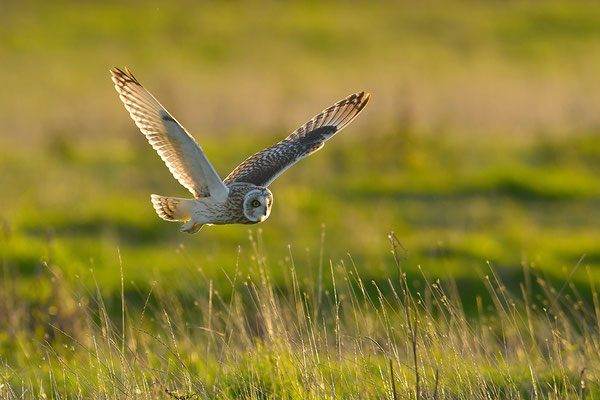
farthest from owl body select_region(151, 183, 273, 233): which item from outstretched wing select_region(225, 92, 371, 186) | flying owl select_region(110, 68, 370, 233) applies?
outstretched wing select_region(225, 92, 371, 186)

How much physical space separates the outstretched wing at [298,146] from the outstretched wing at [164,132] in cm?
42

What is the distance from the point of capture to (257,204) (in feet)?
12.6

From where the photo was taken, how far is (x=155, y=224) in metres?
11.6

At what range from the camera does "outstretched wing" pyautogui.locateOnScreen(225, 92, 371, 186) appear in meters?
4.68

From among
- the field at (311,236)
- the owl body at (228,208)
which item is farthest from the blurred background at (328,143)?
the owl body at (228,208)

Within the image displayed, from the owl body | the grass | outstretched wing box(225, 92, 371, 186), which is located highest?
outstretched wing box(225, 92, 371, 186)

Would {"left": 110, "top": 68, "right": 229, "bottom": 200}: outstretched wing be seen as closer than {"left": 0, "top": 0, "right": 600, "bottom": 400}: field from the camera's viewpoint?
Yes

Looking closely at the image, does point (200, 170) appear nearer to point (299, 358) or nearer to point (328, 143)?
point (299, 358)

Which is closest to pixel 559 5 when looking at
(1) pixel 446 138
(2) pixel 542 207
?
(1) pixel 446 138

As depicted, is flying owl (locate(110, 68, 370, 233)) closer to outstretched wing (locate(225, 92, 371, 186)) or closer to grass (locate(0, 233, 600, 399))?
outstretched wing (locate(225, 92, 371, 186))

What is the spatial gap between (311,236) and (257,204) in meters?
7.62

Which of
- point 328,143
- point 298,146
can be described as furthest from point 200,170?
point 328,143

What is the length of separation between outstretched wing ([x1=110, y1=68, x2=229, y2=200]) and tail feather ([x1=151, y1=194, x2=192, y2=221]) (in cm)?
9

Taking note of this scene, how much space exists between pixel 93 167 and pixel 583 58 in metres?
26.2
